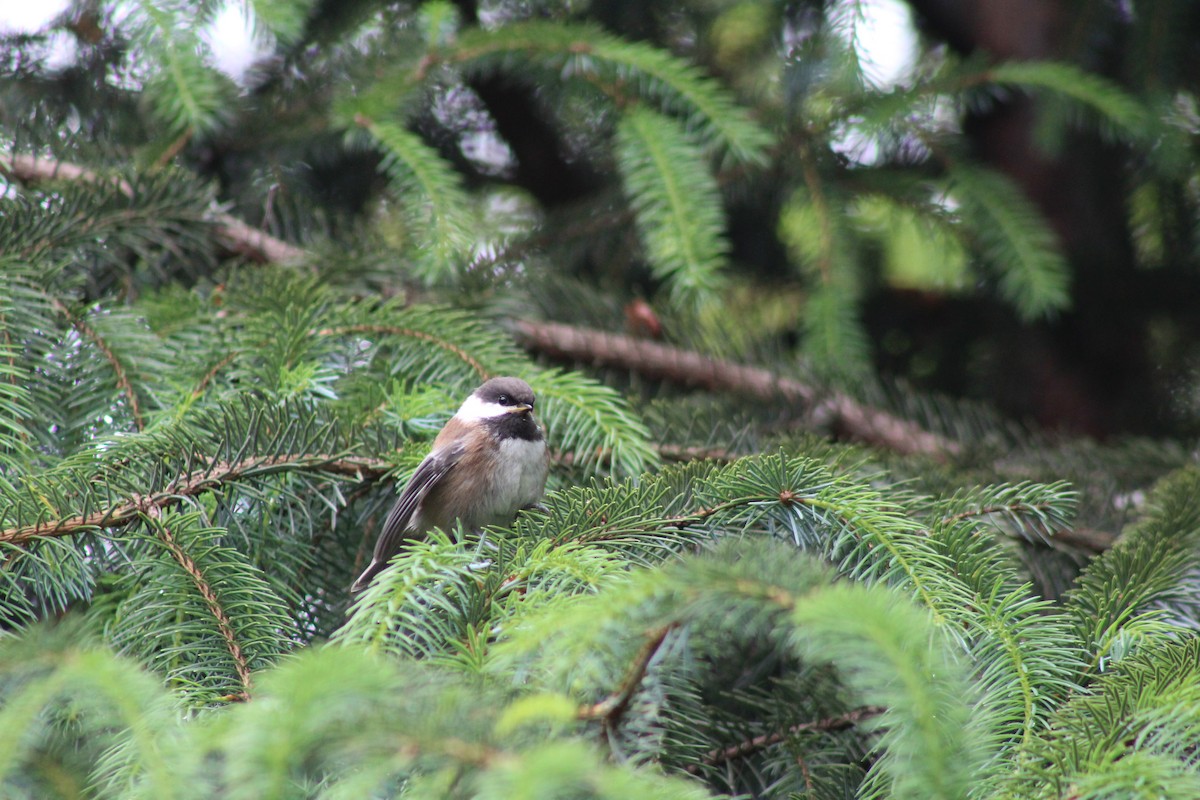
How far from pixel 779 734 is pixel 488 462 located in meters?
1.33

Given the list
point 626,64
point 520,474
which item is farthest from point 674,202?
point 520,474

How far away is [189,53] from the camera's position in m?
2.67

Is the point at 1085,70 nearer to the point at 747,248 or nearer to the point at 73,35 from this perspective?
the point at 747,248

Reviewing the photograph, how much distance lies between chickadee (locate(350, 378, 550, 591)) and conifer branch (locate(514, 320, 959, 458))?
0.39m

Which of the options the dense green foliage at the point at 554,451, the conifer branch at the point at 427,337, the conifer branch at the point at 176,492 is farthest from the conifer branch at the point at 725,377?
the conifer branch at the point at 176,492

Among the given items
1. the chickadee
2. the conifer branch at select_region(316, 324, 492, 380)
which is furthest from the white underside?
the conifer branch at select_region(316, 324, 492, 380)

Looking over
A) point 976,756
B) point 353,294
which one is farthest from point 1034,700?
point 353,294

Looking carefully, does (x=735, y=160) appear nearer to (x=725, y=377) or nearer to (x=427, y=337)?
(x=725, y=377)

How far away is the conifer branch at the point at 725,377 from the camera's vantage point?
3.16 m

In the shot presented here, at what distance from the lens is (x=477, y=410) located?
2713 mm

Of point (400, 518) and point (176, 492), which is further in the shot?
point (400, 518)

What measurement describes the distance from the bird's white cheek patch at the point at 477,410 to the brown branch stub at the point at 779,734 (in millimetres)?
1108

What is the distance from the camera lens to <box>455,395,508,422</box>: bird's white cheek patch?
8.54ft

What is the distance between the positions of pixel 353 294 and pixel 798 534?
1.64 metres
